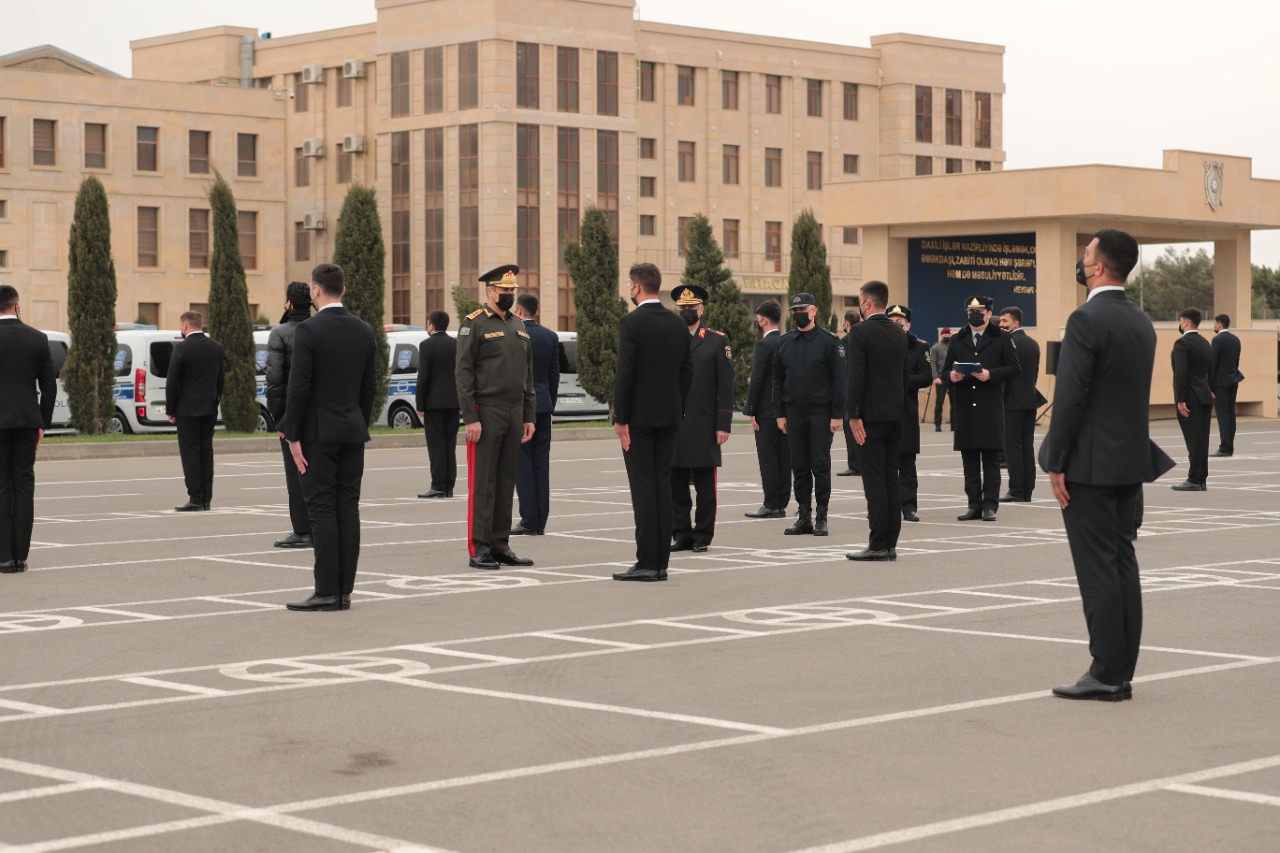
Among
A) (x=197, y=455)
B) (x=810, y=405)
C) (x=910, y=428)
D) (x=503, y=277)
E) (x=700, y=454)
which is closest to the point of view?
(x=503, y=277)

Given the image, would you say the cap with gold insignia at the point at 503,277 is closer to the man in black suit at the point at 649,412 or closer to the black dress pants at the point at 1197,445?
the man in black suit at the point at 649,412

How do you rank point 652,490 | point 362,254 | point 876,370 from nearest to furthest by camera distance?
1. point 652,490
2. point 876,370
3. point 362,254

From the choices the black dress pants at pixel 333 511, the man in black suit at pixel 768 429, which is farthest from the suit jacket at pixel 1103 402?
the man in black suit at pixel 768 429

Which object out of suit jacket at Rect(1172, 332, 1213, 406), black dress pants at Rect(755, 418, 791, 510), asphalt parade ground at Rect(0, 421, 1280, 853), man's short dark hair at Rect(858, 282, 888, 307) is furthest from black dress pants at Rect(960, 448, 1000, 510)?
suit jacket at Rect(1172, 332, 1213, 406)

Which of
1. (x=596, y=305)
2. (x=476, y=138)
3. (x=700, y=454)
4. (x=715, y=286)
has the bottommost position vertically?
(x=700, y=454)

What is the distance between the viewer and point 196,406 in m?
19.8

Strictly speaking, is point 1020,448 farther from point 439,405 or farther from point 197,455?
point 197,455

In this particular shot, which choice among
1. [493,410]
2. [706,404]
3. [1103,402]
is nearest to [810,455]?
[706,404]

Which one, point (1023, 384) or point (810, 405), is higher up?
point (1023, 384)

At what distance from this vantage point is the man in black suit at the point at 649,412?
43.8 feet

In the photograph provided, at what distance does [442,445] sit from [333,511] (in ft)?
32.2

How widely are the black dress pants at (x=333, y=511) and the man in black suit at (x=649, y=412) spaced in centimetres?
197

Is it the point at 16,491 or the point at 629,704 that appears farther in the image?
the point at 16,491

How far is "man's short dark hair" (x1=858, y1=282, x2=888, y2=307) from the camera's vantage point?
14.9m
